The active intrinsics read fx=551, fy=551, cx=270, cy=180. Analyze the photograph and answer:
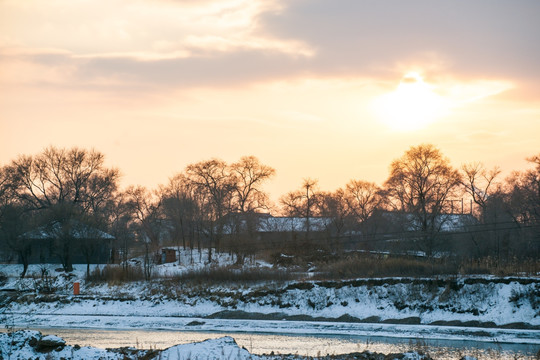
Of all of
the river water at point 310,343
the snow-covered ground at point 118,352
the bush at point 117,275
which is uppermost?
the bush at point 117,275

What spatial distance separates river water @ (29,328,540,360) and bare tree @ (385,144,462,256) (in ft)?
128

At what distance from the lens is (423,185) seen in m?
67.4

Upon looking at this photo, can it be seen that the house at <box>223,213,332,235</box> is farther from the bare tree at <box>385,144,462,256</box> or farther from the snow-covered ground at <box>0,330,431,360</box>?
the snow-covered ground at <box>0,330,431,360</box>

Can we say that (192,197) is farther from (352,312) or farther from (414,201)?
(352,312)

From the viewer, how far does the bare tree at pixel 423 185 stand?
65.1 metres

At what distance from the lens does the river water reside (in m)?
21.4

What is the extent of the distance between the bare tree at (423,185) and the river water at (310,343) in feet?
128

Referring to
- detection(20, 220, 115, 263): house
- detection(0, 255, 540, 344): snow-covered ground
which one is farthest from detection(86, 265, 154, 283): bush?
detection(20, 220, 115, 263): house

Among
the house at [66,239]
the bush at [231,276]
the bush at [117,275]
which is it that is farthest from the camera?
the house at [66,239]

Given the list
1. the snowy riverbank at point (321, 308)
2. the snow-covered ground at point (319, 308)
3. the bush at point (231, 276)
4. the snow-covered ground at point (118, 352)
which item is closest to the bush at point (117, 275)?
the snow-covered ground at point (319, 308)

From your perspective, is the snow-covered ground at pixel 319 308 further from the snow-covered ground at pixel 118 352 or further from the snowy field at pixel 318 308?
the snow-covered ground at pixel 118 352

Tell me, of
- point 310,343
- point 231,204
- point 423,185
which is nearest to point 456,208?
point 423,185

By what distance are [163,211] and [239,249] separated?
44130 mm

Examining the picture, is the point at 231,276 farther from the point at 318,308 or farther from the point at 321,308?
the point at 321,308
